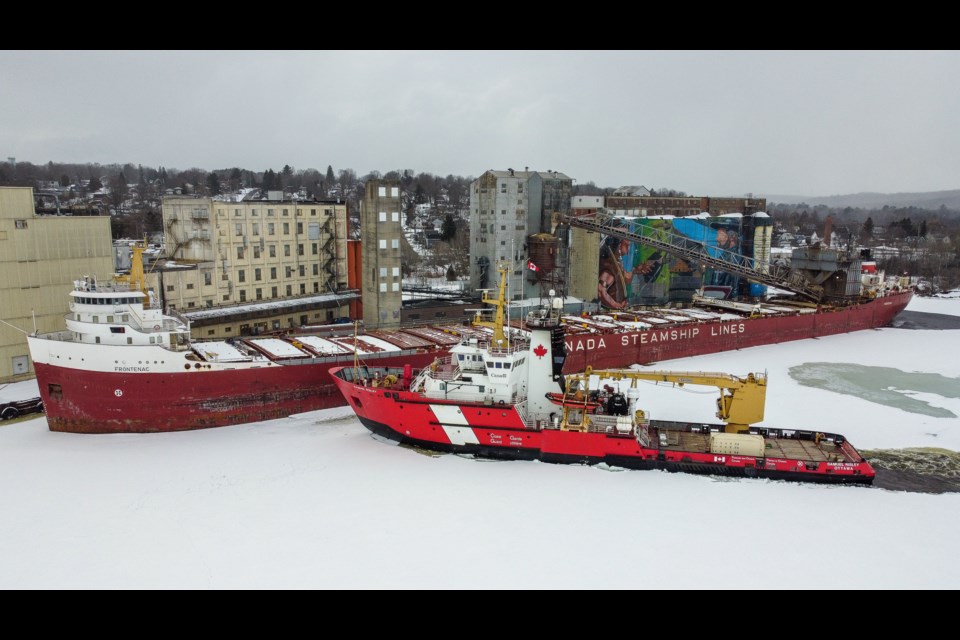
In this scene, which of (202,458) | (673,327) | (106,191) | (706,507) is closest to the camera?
(706,507)

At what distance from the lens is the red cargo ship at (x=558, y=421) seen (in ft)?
53.2

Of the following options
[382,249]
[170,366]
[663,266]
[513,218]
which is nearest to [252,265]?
[382,249]

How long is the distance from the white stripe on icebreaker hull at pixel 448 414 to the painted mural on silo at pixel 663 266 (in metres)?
23.7

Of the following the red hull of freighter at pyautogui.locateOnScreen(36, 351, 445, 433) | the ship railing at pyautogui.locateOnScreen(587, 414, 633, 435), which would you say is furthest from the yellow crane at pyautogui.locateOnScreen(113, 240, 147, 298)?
the ship railing at pyautogui.locateOnScreen(587, 414, 633, 435)

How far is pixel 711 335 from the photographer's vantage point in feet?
101

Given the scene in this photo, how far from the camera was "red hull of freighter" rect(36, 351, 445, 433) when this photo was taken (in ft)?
60.3

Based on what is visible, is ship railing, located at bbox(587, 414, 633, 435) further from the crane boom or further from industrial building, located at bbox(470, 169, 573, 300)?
the crane boom

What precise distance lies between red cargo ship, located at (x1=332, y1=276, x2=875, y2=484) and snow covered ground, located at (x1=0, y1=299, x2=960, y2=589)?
503 millimetres

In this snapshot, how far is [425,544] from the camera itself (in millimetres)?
12336

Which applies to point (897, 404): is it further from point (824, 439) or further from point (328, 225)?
point (328, 225)

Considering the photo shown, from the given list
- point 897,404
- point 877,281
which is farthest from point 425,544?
point 877,281

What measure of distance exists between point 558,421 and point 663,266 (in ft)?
82.1

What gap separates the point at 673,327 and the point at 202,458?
70.7ft

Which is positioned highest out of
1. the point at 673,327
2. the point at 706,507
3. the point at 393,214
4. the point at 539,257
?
the point at 393,214
